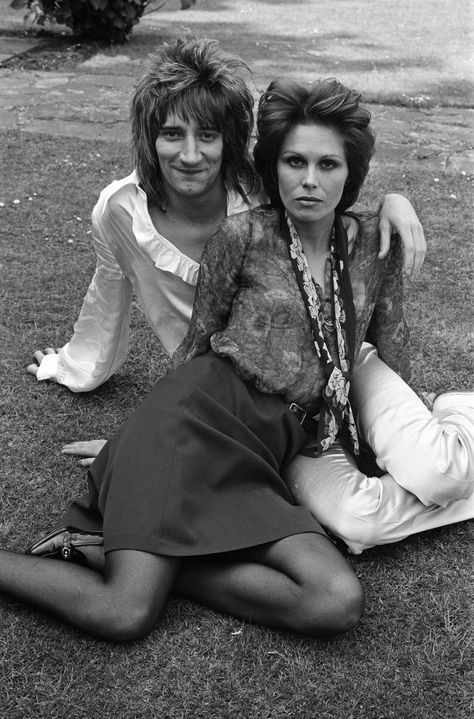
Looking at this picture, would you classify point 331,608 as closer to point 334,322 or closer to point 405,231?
point 334,322

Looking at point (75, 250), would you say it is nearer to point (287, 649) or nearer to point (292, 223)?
point (292, 223)

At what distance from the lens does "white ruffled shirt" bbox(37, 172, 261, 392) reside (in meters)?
3.14

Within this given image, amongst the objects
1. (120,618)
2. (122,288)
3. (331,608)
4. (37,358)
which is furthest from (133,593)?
(37,358)

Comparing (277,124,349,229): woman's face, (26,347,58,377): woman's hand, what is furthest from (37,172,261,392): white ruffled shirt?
(277,124,349,229): woman's face

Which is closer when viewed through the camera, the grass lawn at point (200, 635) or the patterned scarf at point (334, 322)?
the grass lawn at point (200, 635)

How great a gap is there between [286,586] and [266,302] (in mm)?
837

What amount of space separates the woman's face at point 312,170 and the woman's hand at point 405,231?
0.20 meters

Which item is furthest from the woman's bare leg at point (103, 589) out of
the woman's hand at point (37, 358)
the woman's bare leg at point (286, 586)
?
the woman's hand at point (37, 358)

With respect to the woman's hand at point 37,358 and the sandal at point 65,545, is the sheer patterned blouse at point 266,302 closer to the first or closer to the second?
the sandal at point 65,545

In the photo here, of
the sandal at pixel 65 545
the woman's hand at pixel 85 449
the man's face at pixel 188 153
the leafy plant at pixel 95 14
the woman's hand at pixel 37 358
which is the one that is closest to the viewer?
the sandal at pixel 65 545

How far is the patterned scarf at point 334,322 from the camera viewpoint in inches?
108

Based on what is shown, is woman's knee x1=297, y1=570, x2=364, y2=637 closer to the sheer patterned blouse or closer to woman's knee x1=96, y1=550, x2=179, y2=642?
woman's knee x1=96, y1=550, x2=179, y2=642

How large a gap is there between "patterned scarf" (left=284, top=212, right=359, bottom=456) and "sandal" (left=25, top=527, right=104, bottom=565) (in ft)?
2.47

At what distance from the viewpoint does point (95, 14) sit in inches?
348
